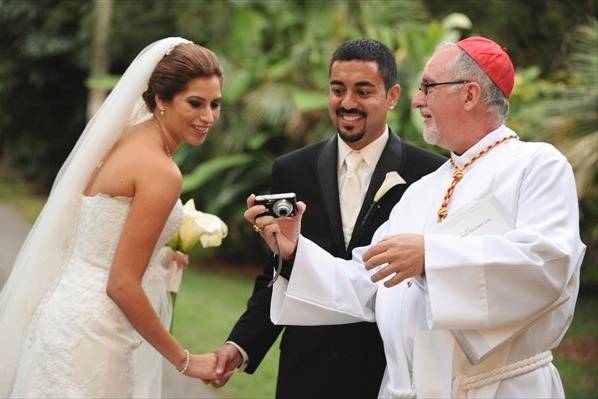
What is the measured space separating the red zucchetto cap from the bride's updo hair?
1.16 metres

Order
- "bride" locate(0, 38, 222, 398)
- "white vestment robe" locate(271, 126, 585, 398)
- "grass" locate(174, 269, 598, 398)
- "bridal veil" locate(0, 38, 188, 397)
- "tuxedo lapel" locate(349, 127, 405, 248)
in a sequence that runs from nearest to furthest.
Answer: "white vestment robe" locate(271, 126, 585, 398)
"bride" locate(0, 38, 222, 398)
"bridal veil" locate(0, 38, 188, 397)
"tuxedo lapel" locate(349, 127, 405, 248)
"grass" locate(174, 269, 598, 398)

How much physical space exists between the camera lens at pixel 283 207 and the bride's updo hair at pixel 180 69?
0.81 meters

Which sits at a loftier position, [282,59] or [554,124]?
[282,59]

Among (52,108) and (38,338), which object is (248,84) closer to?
(38,338)

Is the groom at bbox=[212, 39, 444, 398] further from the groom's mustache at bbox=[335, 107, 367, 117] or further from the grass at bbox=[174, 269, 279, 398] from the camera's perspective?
the grass at bbox=[174, 269, 279, 398]

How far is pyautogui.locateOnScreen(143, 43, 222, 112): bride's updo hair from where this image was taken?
4328 millimetres

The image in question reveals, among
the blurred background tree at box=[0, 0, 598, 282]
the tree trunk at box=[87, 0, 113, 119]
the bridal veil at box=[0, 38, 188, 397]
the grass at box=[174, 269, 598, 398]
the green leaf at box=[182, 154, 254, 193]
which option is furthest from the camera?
the tree trunk at box=[87, 0, 113, 119]

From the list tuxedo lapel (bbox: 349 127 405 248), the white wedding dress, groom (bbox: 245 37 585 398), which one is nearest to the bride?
the white wedding dress

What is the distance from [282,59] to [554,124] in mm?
5167

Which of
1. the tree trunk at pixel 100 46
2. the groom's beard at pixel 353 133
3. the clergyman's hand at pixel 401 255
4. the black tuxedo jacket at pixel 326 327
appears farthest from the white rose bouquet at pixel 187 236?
the tree trunk at pixel 100 46

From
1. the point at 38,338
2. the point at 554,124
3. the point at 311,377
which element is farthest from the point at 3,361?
the point at 554,124

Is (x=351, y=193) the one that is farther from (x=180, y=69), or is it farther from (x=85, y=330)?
A: (x=85, y=330)

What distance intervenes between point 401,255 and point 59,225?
5.50 ft

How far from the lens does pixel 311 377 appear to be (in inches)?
174
